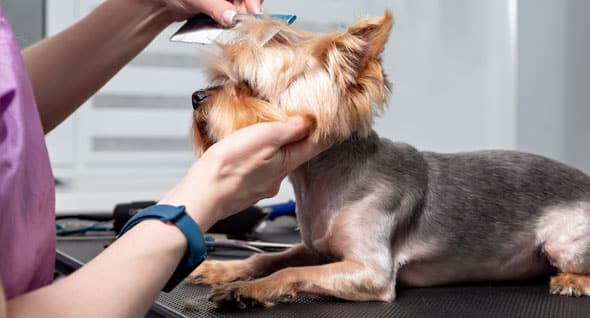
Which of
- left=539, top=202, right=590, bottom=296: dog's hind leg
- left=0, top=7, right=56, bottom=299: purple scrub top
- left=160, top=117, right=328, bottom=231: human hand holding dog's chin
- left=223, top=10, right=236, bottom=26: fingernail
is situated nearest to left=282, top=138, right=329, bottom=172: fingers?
left=160, top=117, right=328, bottom=231: human hand holding dog's chin

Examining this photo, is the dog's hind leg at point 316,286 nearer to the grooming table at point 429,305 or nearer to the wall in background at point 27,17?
the grooming table at point 429,305

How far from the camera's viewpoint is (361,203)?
127 centimetres

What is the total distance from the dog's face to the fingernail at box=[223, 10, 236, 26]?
0.6 inches

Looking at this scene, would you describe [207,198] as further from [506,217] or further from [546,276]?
[546,276]

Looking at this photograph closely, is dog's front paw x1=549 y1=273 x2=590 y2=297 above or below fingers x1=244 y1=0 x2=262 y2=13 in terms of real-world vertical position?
below

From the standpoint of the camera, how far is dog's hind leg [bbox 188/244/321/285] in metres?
1.32

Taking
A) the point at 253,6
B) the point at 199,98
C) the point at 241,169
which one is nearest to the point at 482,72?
the point at 253,6

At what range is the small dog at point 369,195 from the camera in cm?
118

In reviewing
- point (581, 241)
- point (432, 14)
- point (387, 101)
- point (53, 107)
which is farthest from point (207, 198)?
point (432, 14)

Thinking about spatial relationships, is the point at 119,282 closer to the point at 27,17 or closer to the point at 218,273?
the point at 218,273

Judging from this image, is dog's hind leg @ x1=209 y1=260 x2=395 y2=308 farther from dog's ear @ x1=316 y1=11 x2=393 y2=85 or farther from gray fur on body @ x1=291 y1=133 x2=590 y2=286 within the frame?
dog's ear @ x1=316 y1=11 x2=393 y2=85

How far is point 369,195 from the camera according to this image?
1.28 m

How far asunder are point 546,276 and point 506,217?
0.14m

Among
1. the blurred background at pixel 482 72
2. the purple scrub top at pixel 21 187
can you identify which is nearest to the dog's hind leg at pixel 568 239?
the purple scrub top at pixel 21 187
